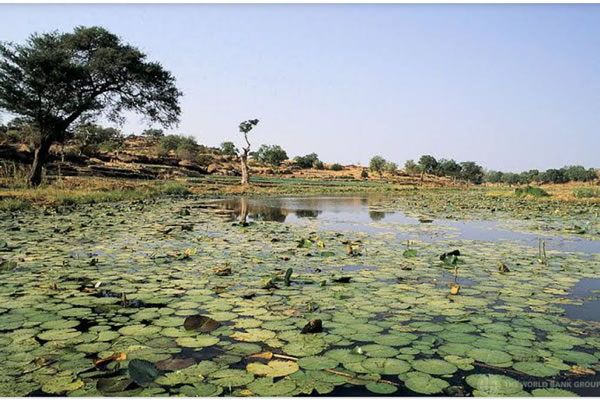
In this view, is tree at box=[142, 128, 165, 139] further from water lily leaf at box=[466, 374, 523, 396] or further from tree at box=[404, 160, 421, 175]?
water lily leaf at box=[466, 374, 523, 396]

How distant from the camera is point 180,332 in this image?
3.30 metres

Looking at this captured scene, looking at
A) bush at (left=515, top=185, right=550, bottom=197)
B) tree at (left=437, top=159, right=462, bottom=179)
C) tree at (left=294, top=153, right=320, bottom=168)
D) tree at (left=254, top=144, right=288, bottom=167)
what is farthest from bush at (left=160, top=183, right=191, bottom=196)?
tree at (left=437, top=159, right=462, bottom=179)

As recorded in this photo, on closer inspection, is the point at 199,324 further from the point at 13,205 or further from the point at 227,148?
the point at 227,148

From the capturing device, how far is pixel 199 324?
10.9 feet

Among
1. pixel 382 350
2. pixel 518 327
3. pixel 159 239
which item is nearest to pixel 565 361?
pixel 518 327

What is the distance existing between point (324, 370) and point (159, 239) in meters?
6.36

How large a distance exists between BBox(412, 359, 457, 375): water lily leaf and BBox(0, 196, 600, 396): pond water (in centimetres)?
1

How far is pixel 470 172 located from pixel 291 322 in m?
102

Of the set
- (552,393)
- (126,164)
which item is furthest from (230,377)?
(126,164)

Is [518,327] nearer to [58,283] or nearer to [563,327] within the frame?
[563,327]

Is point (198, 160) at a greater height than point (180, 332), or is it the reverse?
point (198, 160)

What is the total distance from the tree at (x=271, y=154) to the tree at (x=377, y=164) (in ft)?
73.6

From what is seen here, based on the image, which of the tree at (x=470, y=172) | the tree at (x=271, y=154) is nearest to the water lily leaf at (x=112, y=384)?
the tree at (x=271, y=154)

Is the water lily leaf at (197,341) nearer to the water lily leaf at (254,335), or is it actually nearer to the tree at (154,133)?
the water lily leaf at (254,335)
